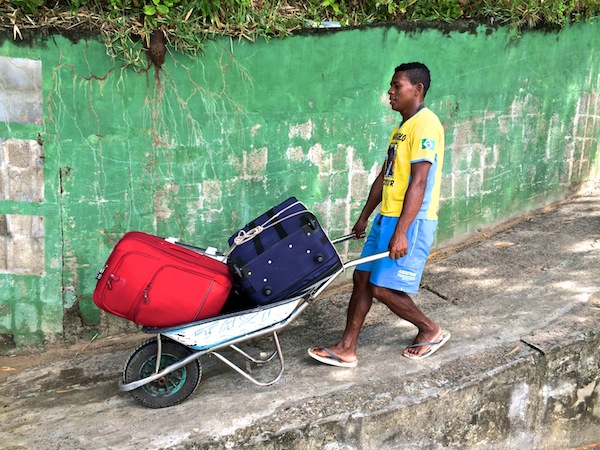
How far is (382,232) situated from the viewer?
3.92 m

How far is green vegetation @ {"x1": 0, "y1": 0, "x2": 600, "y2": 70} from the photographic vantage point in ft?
14.1

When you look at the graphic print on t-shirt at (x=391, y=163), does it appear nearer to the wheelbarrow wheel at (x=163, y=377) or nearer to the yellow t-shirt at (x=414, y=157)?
the yellow t-shirt at (x=414, y=157)

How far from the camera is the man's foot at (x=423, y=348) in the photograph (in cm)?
419

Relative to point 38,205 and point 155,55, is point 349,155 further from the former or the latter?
point 38,205

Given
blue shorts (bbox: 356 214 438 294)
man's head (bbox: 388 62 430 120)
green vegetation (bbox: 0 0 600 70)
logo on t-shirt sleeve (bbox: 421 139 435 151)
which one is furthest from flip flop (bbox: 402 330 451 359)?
green vegetation (bbox: 0 0 600 70)

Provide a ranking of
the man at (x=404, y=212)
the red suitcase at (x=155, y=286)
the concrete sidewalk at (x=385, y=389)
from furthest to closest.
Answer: the man at (x=404, y=212), the concrete sidewalk at (x=385, y=389), the red suitcase at (x=155, y=286)

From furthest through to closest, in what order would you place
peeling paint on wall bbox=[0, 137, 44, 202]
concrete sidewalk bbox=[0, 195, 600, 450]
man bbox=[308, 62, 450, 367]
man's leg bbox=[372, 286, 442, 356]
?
peeling paint on wall bbox=[0, 137, 44, 202] < man's leg bbox=[372, 286, 442, 356] < man bbox=[308, 62, 450, 367] < concrete sidewalk bbox=[0, 195, 600, 450]

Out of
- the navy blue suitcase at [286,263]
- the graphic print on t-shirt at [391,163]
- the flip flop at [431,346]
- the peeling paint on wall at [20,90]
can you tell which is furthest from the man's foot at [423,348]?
the peeling paint on wall at [20,90]

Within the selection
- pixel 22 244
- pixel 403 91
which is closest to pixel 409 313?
pixel 403 91

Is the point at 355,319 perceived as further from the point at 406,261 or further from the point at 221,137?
the point at 221,137

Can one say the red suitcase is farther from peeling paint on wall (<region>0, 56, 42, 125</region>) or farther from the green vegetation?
the green vegetation

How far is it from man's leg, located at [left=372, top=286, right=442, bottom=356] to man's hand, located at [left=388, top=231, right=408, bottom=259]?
0.29 meters

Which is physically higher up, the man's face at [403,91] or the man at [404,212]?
the man's face at [403,91]

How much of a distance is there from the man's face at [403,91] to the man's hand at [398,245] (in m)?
0.75
